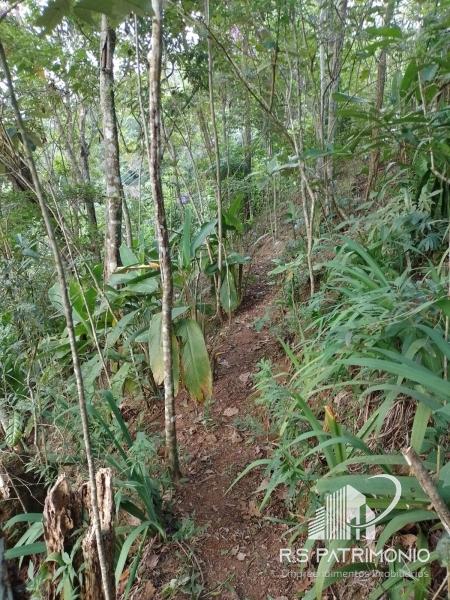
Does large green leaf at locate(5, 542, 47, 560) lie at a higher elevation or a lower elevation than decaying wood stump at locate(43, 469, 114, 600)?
lower

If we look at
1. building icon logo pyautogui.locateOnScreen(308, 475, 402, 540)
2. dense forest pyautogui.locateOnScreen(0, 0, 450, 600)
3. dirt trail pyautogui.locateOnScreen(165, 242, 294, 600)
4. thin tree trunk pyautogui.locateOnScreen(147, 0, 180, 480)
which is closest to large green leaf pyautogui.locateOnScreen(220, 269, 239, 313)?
dense forest pyautogui.locateOnScreen(0, 0, 450, 600)

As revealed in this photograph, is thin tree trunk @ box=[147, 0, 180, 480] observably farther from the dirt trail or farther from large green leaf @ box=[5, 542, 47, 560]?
large green leaf @ box=[5, 542, 47, 560]

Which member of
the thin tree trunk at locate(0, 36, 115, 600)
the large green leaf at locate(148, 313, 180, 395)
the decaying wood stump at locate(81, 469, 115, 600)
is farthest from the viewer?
the large green leaf at locate(148, 313, 180, 395)

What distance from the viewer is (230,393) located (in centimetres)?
254

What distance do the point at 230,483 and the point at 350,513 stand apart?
32.4 inches

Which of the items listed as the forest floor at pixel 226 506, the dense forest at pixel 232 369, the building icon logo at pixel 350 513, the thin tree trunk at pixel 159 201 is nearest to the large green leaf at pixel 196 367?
the dense forest at pixel 232 369

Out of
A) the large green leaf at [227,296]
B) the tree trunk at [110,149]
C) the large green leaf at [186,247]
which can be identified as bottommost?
the large green leaf at [227,296]

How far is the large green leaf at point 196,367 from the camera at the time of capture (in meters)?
2.37

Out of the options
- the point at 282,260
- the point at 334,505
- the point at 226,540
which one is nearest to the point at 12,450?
the point at 226,540

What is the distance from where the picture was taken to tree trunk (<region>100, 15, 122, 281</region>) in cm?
274

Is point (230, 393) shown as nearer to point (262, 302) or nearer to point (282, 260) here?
point (262, 302)

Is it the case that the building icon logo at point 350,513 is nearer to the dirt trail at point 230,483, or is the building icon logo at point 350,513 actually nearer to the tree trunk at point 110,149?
the dirt trail at point 230,483

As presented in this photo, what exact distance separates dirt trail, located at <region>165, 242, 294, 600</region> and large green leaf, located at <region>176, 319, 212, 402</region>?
155 millimetres

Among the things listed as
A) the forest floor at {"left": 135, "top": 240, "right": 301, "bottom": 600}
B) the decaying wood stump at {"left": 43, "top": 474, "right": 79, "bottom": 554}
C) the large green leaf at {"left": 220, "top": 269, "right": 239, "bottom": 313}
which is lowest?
the forest floor at {"left": 135, "top": 240, "right": 301, "bottom": 600}
